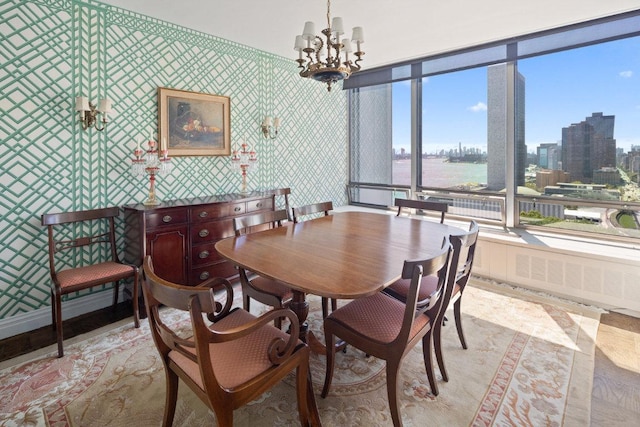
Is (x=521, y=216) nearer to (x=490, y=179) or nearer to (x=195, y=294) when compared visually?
(x=490, y=179)

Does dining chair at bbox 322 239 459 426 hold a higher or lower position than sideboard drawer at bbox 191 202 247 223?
lower

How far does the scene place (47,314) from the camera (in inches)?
111

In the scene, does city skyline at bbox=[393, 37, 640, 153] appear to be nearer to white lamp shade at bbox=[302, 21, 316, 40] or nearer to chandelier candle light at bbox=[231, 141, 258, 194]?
chandelier candle light at bbox=[231, 141, 258, 194]

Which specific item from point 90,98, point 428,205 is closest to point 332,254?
point 428,205

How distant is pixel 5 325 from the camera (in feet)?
8.57

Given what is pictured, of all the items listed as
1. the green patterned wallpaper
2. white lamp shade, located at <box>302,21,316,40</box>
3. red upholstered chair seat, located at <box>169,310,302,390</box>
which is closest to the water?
the green patterned wallpaper

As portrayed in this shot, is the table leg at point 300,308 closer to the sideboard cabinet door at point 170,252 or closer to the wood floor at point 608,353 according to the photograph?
the wood floor at point 608,353

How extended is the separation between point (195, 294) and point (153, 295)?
0.93 ft

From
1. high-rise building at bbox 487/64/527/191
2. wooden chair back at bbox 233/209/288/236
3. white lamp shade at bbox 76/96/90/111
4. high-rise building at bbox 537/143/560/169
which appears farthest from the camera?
high-rise building at bbox 487/64/527/191

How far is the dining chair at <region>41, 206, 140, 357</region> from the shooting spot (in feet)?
8.20

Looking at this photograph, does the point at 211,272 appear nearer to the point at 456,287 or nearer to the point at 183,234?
the point at 183,234

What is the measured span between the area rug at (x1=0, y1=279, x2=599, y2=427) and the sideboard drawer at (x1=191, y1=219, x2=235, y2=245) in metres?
0.93

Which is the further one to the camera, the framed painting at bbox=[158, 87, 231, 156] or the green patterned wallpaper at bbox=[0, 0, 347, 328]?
the framed painting at bbox=[158, 87, 231, 156]

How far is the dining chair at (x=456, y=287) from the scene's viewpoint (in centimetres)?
189
